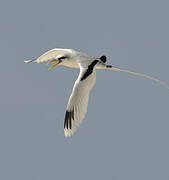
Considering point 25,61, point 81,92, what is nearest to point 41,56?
point 25,61

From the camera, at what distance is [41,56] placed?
106 ft

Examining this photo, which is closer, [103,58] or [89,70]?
[89,70]

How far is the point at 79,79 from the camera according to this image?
26.2 metres

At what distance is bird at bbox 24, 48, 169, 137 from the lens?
1000 inches

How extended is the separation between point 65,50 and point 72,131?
21.5 ft

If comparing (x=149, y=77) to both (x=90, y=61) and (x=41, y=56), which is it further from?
(x=41, y=56)

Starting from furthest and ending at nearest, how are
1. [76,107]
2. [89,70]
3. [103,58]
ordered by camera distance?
[103,58] → [89,70] → [76,107]

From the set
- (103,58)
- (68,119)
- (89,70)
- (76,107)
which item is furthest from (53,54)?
(68,119)

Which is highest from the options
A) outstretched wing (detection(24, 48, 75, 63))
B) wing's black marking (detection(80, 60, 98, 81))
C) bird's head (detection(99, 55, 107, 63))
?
outstretched wing (detection(24, 48, 75, 63))

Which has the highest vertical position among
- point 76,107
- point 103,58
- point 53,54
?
point 53,54

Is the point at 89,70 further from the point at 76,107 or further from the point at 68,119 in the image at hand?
the point at 68,119

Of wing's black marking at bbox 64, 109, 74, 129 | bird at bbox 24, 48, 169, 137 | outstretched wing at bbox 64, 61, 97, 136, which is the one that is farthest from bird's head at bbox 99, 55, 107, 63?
wing's black marking at bbox 64, 109, 74, 129

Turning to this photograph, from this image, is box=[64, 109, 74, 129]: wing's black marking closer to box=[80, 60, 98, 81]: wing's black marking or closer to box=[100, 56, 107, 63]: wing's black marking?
box=[80, 60, 98, 81]: wing's black marking

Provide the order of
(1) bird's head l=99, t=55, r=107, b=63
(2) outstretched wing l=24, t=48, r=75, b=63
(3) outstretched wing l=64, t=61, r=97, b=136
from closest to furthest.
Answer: (3) outstretched wing l=64, t=61, r=97, b=136
(1) bird's head l=99, t=55, r=107, b=63
(2) outstretched wing l=24, t=48, r=75, b=63
